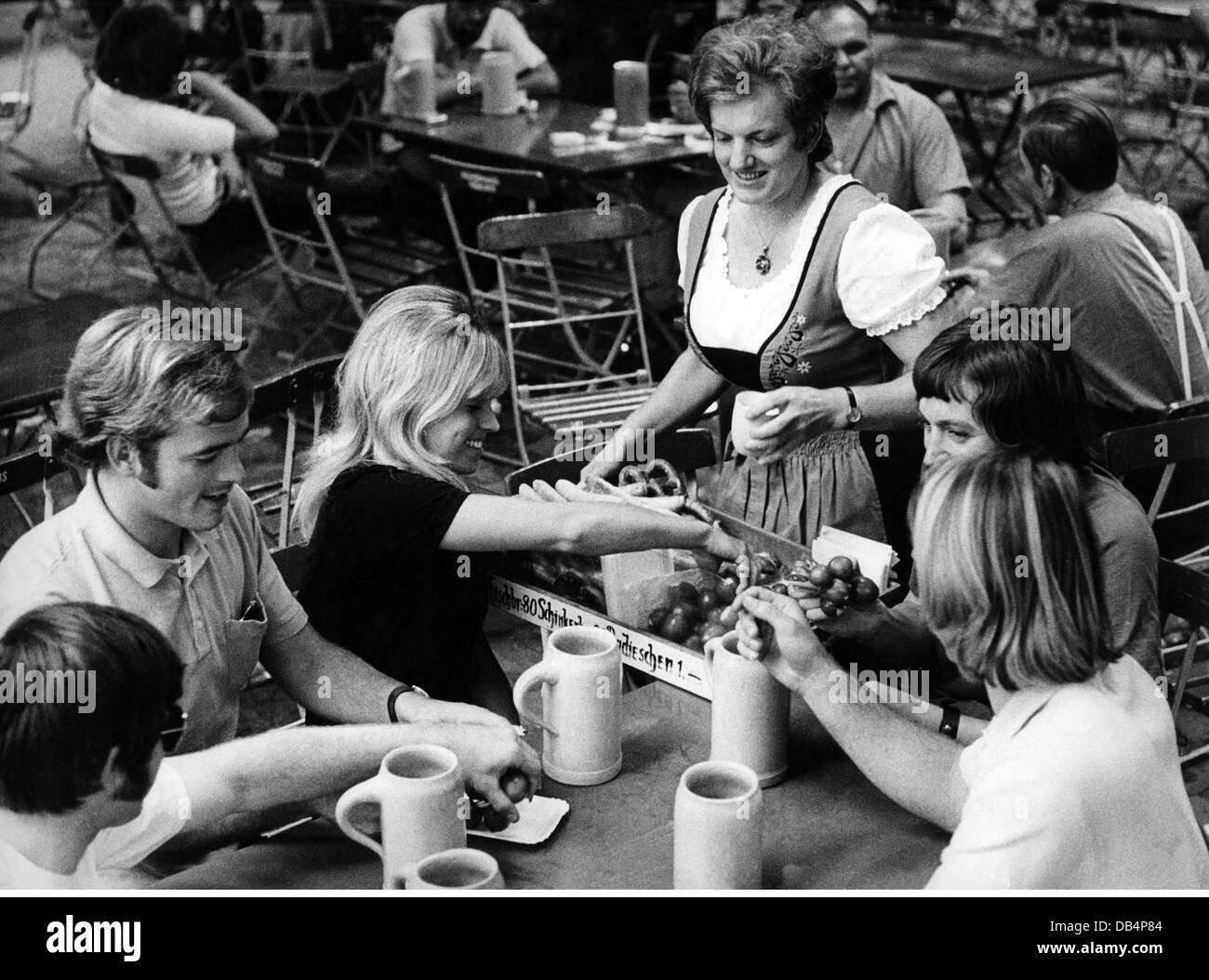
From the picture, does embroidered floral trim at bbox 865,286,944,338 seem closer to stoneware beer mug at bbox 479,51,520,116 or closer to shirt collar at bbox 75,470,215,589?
shirt collar at bbox 75,470,215,589

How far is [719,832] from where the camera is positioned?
1.75 meters

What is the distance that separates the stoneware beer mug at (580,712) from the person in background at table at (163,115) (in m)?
4.47

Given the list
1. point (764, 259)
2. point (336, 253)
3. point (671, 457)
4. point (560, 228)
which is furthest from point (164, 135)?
point (764, 259)

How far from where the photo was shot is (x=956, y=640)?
1.74 metres

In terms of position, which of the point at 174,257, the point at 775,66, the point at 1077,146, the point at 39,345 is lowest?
the point at 174,257

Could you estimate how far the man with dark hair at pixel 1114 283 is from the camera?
375 cm

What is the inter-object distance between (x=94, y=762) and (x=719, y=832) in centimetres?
70

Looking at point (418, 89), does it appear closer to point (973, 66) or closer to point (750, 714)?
point (973, 66)

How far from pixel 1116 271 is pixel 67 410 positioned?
2.59 meters

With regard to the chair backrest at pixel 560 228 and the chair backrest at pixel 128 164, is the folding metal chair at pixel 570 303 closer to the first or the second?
the chair backrest at pixel 560 228

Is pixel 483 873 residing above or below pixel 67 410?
below

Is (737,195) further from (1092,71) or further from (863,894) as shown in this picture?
(1092,71)

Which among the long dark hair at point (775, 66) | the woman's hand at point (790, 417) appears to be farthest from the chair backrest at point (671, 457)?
the long dark hair at point (775, 66)
